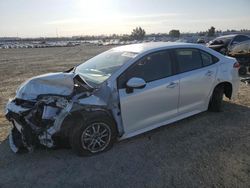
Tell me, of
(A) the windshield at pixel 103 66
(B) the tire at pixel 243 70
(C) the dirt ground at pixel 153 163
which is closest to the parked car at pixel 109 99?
(A) the windshield at pixel 103 66

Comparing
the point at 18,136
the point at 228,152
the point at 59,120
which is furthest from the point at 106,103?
the point at 228,152

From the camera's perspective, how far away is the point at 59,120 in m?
3.96

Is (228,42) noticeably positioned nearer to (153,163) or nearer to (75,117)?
(153,163)

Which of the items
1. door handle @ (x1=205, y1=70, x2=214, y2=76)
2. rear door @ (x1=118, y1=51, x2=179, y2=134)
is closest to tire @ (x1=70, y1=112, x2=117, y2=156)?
rear door @ (x1=118, y1=51, x2=179, y2=134)

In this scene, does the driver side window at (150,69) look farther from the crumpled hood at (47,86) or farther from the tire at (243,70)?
the tire at (243,70)

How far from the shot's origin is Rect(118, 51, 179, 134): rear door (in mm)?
4328

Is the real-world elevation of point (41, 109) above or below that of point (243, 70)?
above

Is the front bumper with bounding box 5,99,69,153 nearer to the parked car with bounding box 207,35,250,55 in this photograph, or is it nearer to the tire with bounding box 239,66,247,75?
the tire with bounding box 239,66,247,75

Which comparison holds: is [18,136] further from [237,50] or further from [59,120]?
[237,50]

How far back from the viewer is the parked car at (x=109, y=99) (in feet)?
13.2

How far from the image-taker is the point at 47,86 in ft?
14.6

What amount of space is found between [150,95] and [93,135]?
3.78ft

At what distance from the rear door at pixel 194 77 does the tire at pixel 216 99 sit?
32cm

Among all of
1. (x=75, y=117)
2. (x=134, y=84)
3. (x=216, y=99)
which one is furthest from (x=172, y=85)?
(x=75, y=117)
